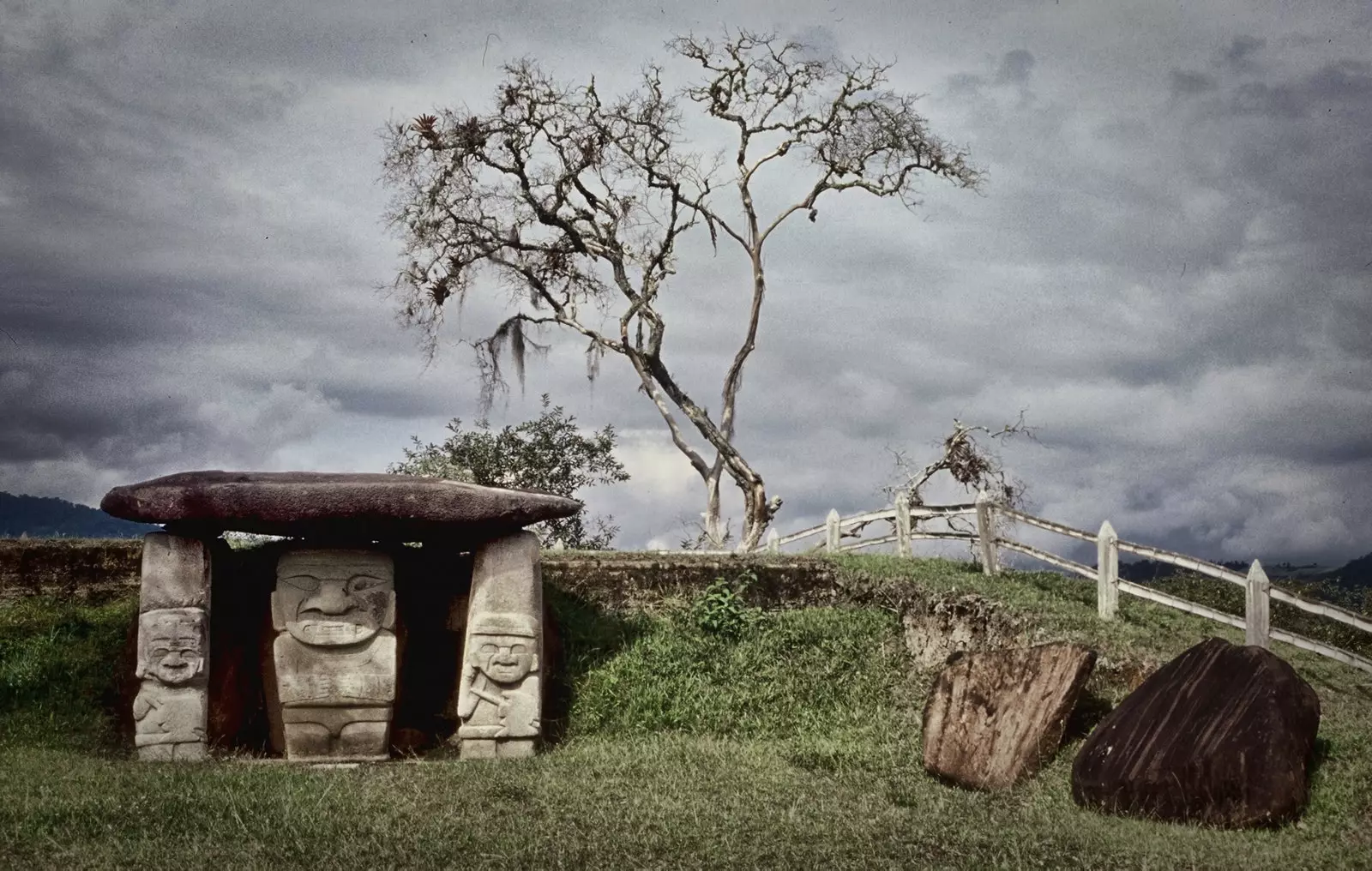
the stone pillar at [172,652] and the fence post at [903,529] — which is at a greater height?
the fence post at [903,529]

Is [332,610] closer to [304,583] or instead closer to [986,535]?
[304,583]

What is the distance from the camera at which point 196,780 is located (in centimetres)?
963

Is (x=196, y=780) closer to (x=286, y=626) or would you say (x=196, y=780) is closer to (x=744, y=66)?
(x=286, y=626)

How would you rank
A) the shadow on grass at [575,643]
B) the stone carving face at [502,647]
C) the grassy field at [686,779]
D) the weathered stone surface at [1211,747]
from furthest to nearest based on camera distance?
the shadow on grass at [575,643] < the stone carving face at [502,647] < the weathered stone surface at [1211,747] < the grassy field at [686,779]

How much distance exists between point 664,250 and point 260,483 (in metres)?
12.5

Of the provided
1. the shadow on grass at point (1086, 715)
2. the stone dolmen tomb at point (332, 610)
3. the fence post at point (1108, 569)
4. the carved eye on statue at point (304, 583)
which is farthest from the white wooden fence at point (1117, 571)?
the carved eye on statue at point (304, 583)

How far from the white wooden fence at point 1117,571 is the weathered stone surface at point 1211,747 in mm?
2811

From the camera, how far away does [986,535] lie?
1514 centimetres

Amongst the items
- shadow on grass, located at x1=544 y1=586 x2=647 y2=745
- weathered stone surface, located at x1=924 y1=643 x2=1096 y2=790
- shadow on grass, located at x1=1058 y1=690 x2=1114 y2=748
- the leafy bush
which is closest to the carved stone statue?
shadow on grass, located at x1=544 y1=586 x2=647 y2=745

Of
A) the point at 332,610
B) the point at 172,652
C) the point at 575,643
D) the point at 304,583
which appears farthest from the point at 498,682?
the point at 172,652

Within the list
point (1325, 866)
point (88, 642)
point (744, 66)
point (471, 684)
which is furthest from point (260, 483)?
point (744, 66)

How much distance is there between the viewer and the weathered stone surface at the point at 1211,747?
8.88 metres

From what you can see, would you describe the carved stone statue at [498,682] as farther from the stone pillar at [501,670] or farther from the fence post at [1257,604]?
the fence post at [1257,604]

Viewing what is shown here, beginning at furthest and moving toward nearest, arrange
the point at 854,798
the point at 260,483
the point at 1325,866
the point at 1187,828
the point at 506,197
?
the point at 506,197 < the point at 260,483 < the point at 854,798 < the point at 1187,828 < the point at 1325,866
